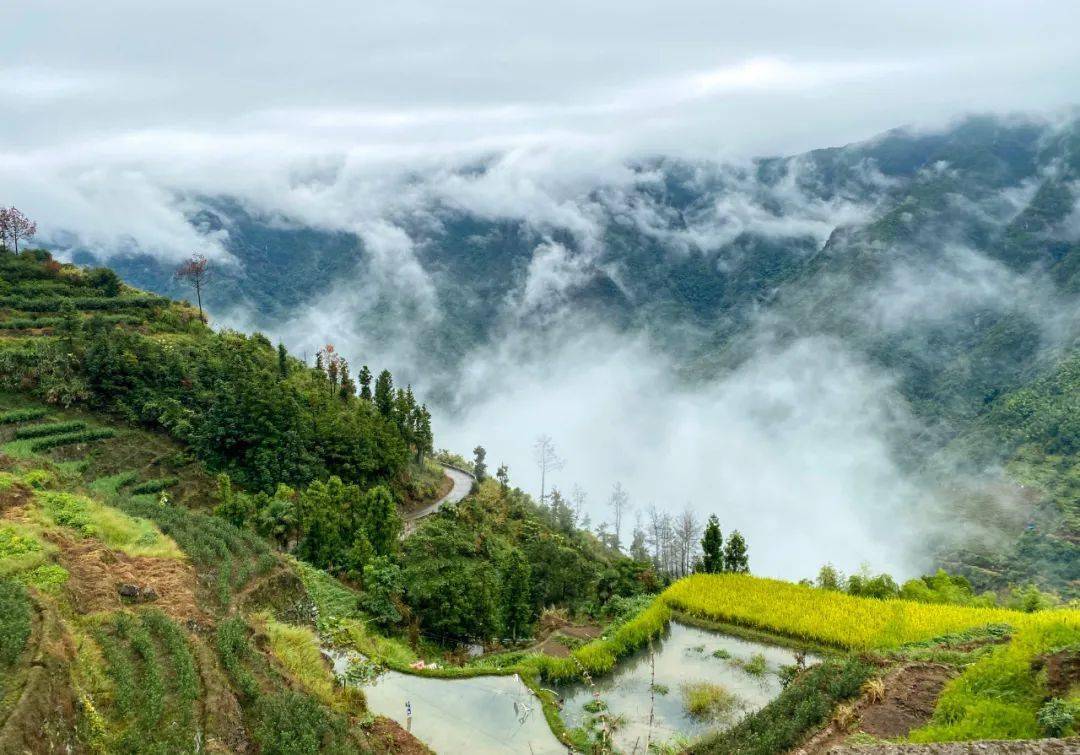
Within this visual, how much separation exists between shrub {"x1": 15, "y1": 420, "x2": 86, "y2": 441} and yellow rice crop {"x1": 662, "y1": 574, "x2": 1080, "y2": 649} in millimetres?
38323

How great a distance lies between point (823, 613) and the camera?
24500 millimetres

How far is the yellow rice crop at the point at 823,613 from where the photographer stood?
2227 cm

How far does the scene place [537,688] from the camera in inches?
787

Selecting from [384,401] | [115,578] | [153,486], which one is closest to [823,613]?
[115,578]

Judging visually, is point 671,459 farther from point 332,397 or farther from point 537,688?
point 537,688

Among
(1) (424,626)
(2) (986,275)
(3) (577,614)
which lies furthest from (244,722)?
(2) (986,275)

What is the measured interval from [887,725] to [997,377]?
174 m

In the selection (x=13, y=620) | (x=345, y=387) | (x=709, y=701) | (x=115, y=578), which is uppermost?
(x=345, y=387)

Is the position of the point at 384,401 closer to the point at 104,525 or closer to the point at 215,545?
the point at 215,545

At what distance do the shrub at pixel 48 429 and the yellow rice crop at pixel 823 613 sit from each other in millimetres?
38323

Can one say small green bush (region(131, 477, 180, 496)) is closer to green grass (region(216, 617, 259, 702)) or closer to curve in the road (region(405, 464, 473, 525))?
curve in the road (region(405, 464, 473, 525))

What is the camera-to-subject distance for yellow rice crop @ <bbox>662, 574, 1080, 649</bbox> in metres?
22.3

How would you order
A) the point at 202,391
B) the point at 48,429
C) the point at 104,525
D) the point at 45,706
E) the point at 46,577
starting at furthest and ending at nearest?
the point at 202,391, the point at 48,429, the point at 104,525, the point at 46,577, the point at 45,706

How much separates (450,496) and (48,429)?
32761 millimetres
